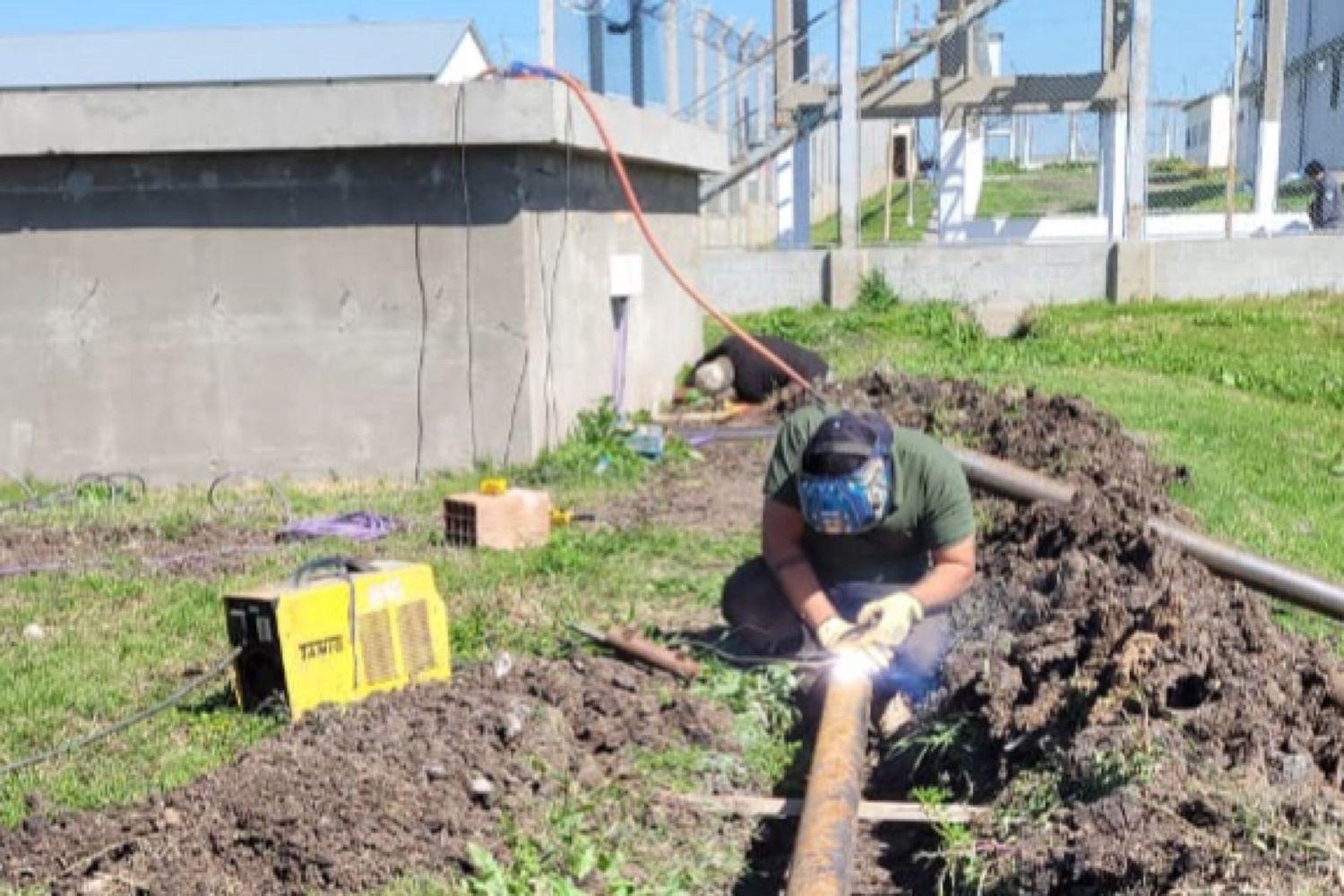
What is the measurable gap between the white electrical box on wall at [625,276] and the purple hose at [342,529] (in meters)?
3.58

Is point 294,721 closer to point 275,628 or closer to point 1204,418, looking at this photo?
point 275,628

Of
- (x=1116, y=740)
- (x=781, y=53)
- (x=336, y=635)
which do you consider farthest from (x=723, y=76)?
(x=1116, y=740)

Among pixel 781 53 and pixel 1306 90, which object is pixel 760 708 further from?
pixel 1306 90

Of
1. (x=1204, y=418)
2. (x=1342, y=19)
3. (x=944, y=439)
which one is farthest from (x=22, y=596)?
(x=1342, y=19)

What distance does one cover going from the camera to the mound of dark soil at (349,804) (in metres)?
3.81

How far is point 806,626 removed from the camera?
17.9ft

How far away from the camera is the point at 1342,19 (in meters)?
26.9

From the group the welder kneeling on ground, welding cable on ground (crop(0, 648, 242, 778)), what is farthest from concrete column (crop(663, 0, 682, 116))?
welding cable on ground (crop(0, 648, 242, 778))

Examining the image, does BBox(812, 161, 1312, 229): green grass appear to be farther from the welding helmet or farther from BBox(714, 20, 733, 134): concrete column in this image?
the welding helmet

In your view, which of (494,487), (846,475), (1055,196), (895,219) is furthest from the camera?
(895,219)

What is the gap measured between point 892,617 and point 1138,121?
475 inches

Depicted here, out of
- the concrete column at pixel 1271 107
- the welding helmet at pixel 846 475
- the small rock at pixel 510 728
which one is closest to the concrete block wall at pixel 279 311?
the welding helmet at pixel 846 475

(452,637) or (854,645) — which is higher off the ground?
(854,645)

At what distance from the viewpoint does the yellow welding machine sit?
488 centimetres
